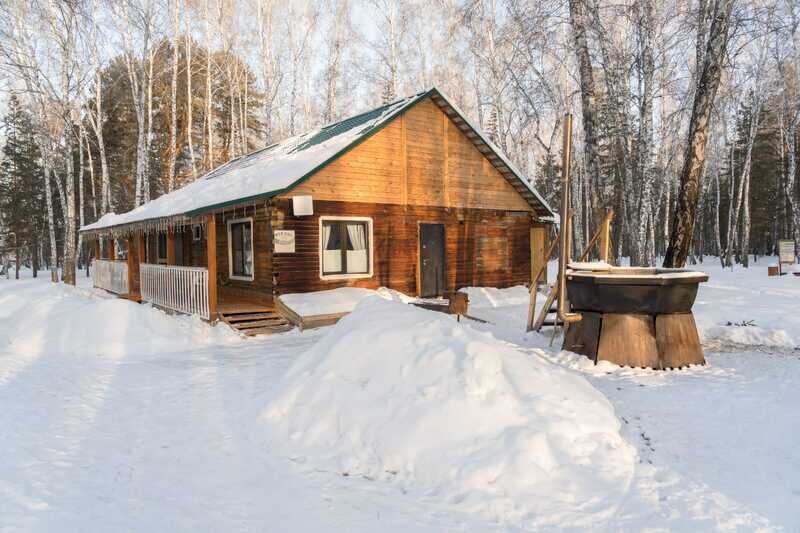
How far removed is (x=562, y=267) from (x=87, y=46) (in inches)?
957

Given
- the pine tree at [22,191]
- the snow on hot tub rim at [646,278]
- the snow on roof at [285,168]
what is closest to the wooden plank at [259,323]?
the snow on roof at [285,168]

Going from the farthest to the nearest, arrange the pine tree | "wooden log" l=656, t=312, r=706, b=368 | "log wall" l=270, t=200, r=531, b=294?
the pine tree
"log wall" l=270, t=200, r=531, b=294
"wooden log" l=656, t=312, r=706, b=368

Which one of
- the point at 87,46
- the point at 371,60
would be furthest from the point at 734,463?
the point at 371,60

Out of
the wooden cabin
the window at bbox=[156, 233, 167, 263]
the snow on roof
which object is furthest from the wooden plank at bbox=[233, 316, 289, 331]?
the window at bbox=[156, 233, 167, 263]

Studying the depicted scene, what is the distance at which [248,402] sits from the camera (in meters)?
5.77

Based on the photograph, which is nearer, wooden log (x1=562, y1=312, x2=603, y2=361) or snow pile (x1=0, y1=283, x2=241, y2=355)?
wooden log (x1=562, y1=312, x2=603, y2=361)

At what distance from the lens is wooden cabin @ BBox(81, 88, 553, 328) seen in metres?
11.8

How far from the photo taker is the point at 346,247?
12930 mm

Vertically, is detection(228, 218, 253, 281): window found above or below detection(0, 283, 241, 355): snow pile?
above

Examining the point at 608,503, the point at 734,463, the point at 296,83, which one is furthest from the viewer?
the point at 296,83

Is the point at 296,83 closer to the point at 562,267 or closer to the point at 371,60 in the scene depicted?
the point at 371,60

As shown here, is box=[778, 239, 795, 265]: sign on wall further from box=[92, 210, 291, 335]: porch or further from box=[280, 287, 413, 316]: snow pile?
box=[92, 210, 291, 335]: porch

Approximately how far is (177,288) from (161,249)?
352 inches

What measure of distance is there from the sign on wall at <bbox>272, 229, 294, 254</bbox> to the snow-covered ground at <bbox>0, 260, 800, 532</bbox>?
470 centimetres
